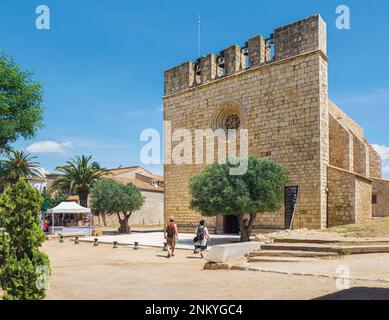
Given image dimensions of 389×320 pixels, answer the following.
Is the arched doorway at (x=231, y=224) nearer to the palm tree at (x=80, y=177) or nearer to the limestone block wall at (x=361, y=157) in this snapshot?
the limestone block wall at (x=361, y=157)

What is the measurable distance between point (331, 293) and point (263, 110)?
15.5 meters

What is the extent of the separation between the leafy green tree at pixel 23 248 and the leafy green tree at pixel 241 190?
9.72m

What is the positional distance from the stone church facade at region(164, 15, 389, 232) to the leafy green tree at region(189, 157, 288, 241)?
2.40 meters

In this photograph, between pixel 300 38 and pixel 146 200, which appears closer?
pixel 300 38

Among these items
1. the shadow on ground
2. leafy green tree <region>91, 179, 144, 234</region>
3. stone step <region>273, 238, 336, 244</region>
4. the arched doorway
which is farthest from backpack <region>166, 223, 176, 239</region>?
leafy green tree <region>91, 179, 144, 234</region>

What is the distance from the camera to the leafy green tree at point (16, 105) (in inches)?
613

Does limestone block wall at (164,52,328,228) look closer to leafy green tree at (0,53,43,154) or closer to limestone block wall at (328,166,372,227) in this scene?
limestone block wall at (328,166,372,227)

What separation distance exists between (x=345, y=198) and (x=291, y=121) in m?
4.61

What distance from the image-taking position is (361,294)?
6.04m

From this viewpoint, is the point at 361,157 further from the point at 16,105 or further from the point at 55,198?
the point at 55,198

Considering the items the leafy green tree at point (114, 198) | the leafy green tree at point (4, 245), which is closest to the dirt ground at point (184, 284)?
the leafy green tree at point (4, 245)

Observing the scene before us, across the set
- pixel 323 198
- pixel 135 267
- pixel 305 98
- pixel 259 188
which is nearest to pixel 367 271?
pixel 135 267

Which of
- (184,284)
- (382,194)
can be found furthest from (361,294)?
(382,194)

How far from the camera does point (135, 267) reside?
35.8 ft
